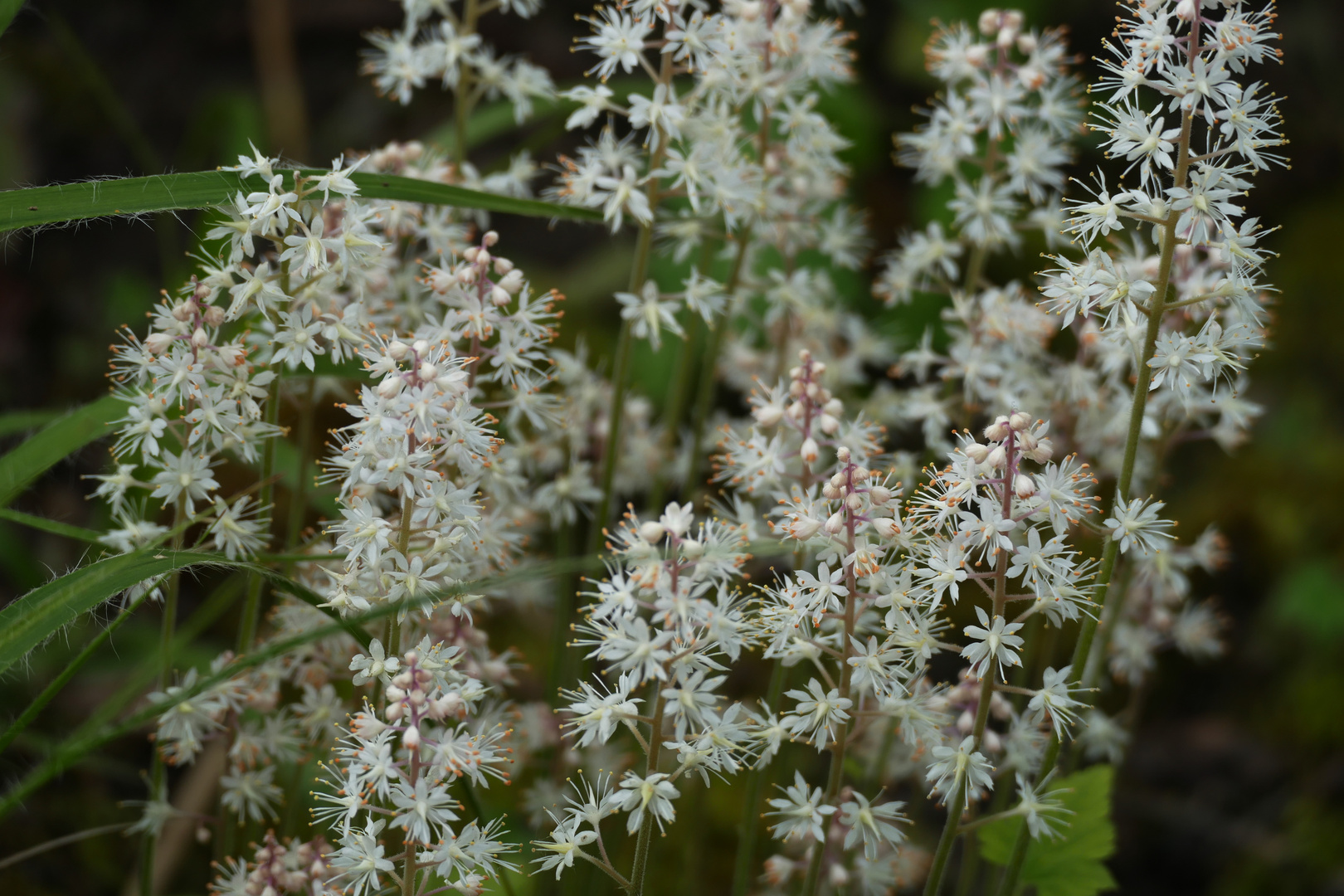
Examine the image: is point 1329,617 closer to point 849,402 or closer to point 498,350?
point 849,402

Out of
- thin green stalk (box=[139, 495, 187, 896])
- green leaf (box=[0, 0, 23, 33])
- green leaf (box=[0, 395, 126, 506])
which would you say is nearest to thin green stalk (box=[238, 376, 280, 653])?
thin green stalk (box=[139, 495, 187, 896])

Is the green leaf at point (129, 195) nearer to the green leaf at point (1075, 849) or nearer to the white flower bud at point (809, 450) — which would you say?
the white flower bud at point (809, 450)

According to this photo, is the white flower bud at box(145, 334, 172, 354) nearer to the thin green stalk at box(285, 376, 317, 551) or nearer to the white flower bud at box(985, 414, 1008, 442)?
the thin green stalk at box(285, 376, 317, 551)

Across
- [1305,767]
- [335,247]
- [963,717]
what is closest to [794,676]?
[963,717]

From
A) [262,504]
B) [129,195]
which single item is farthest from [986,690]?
[129,195]

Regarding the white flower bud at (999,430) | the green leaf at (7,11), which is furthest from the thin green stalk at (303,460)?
the white flower bud at (999,430)

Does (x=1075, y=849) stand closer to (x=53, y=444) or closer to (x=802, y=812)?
(x=802, y=812)
